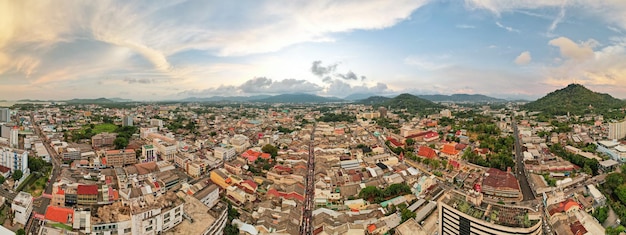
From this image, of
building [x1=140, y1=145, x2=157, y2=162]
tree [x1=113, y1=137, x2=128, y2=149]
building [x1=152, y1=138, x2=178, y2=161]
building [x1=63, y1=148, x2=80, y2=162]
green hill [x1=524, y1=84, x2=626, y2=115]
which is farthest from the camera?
green hill [x1=524, y1=84, x2=626, y2=115]

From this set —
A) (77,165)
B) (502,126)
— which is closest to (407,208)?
(77,165)

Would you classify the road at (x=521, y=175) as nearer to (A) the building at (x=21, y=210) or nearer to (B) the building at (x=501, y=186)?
(B) the building at (x=501, y=186)

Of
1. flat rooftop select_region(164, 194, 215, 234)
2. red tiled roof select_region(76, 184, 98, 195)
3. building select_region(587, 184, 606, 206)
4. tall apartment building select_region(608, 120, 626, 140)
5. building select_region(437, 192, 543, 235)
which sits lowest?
building select_region(587, 184, 606, 206)

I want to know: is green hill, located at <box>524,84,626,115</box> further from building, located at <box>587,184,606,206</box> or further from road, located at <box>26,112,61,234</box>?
road, located at <box>26,112,61,234</box>

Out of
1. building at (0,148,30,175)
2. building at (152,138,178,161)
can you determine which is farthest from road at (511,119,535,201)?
building at (0,148,30,175)

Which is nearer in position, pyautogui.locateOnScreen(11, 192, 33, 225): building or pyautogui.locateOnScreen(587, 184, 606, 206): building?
pyautogui.locateOnScreen(11, 192, 33, 225): building
